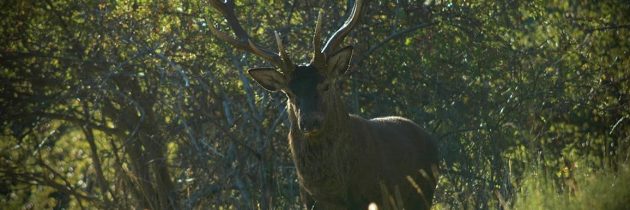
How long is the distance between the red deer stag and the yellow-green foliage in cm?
161

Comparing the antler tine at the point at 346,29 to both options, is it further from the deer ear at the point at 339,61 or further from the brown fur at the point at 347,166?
the brown fur at the point at 347,166

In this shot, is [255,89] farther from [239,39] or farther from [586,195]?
[586,195]

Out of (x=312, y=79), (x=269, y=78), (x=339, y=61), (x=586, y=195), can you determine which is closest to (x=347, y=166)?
(x=312, y=79)

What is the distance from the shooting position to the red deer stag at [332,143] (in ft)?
31.8

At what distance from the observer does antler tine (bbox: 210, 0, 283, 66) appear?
10.3 metres

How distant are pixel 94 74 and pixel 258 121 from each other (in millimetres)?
1866

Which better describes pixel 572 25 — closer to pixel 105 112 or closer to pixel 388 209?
pixel 388 209

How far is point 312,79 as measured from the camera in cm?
986

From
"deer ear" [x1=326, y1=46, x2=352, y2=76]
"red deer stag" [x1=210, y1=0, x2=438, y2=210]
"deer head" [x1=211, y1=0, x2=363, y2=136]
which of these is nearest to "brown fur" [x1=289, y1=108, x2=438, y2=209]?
"red deer stag" [x1=210, y1=0, x2=438, y2=210]

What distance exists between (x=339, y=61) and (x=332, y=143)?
822 mm

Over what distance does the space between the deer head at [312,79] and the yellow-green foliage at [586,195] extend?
2006mm

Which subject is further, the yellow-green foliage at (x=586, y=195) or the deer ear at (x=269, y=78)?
the deer ear at (x=269, y=78)

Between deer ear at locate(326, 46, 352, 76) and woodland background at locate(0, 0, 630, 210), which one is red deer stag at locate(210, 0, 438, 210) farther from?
woodland background at locate(0, 0, 630, 210)

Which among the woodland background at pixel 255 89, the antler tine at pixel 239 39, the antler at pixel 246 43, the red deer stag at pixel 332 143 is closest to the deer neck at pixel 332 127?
the red deer stag at pixel 332 143
